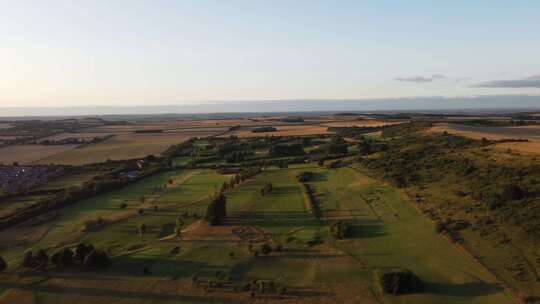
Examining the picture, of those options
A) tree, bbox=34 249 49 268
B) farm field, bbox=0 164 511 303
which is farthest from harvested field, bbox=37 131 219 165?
tree, bbox=34 249 49 268

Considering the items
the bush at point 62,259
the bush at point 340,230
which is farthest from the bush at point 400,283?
the bush at point 62,259

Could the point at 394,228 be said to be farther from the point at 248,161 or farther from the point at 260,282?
the point at 248,161

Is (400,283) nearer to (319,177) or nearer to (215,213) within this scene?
(215,213)

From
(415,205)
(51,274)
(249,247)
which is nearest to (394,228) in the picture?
(415,205)

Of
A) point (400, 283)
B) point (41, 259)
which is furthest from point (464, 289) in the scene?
point (41, 259)

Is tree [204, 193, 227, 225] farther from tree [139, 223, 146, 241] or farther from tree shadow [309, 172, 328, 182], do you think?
tree shadow [309, 172, 328, 182]

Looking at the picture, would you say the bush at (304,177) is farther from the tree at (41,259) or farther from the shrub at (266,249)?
the tree at (41,259)
